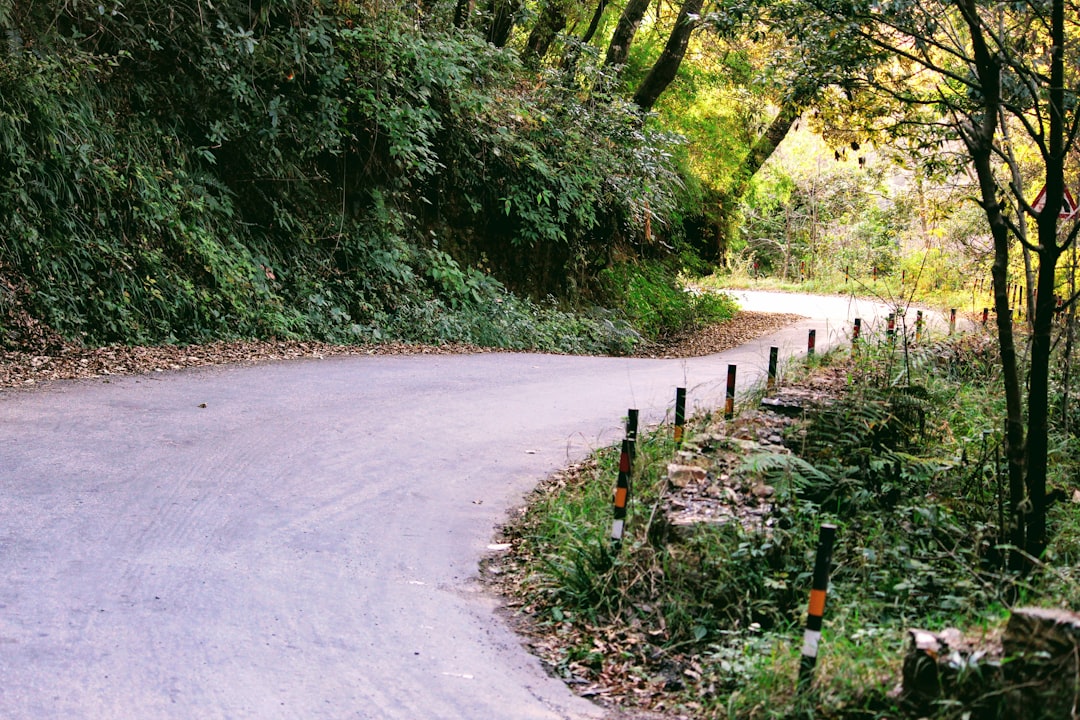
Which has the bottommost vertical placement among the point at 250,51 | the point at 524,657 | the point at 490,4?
the point at 524,657

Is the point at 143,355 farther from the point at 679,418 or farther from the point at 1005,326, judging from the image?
the point at 1005,326

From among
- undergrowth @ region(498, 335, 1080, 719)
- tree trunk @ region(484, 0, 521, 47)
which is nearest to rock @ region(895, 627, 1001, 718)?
undergrowth @ region(498, 335, 1080, 719)

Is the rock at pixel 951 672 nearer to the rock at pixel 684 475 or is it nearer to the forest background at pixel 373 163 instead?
the rock at pixel 684 475

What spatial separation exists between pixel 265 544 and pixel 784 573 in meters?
3.73

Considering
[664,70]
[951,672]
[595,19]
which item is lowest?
[951,672]

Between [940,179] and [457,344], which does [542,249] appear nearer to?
[457,344]

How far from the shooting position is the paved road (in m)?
5.23

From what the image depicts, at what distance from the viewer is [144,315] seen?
47.3 feet

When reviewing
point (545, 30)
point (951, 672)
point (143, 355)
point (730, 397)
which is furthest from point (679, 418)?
point (545, 30)

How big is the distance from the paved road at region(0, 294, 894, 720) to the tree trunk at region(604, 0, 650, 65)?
14860mm

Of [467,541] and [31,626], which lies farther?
[467,541]

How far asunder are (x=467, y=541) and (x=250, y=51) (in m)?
11.3

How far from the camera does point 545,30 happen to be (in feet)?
86.5

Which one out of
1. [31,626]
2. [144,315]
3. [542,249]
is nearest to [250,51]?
[144,315]
